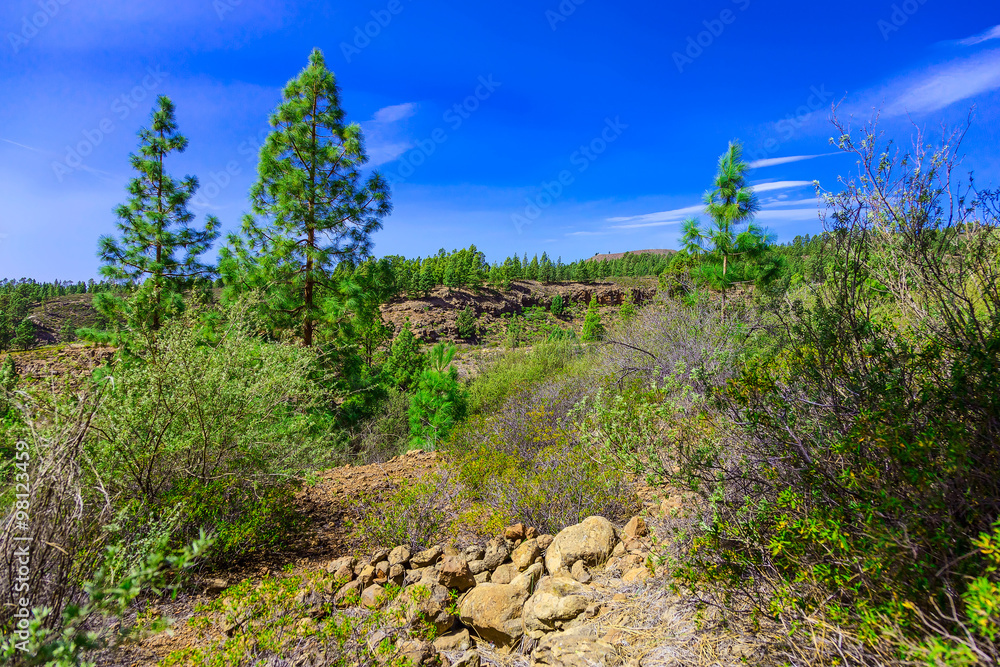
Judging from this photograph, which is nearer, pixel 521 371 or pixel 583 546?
pixel 583 546

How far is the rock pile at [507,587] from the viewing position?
2.67 m

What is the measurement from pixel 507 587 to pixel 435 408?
630 centimetres

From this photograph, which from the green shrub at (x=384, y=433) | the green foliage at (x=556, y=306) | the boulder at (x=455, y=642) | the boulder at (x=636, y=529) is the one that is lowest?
the green shrub at (x=384, y=433)

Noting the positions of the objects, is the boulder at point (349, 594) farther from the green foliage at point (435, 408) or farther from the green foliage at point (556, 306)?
the green foliage at point (556, 306)

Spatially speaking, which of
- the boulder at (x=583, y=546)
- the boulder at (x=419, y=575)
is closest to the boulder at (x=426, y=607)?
the boulder at (x=419, y=575)

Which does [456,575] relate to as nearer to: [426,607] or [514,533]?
[426,607]

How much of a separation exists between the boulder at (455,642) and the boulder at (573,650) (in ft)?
1.67

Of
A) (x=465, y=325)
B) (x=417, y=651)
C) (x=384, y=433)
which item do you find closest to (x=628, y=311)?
(x=384, y=433)

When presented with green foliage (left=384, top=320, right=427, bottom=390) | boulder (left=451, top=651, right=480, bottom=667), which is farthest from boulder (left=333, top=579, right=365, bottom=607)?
green foliage (left=384, top=320, right=427, bottom=390)

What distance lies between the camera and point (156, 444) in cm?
355

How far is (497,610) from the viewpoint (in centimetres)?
298

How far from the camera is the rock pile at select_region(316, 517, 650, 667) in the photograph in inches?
105

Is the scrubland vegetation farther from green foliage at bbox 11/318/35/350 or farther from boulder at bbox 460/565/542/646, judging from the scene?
green foliage at bbox 11/318/35/350

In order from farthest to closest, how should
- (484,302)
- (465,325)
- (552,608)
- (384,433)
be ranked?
(484,302) < (465,325) < (384,433) < (552,608)
